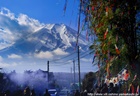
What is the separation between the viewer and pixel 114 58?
284 inches

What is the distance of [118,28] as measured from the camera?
6660 millimetres

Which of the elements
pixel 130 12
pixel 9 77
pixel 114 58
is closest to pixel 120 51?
pixel 114 58

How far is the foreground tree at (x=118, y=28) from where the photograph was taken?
260 inches

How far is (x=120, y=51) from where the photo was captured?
6.80m

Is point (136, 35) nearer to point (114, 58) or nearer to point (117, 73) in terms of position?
point (114, 58)

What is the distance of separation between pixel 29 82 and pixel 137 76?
145 ft

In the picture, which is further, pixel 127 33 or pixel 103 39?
pixel 103 39

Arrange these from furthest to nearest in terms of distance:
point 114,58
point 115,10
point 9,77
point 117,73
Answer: point 9,77 < point 117,73 < point 114,58 < point 115,10

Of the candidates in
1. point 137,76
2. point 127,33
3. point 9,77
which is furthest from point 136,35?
point 9,77

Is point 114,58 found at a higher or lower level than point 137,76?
higher

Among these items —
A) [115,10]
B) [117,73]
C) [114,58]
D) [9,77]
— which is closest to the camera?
[115,10]

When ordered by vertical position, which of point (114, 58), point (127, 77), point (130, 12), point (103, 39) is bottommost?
point (127, 77)

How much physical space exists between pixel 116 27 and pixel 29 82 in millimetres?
44412

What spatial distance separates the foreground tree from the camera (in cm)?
661
